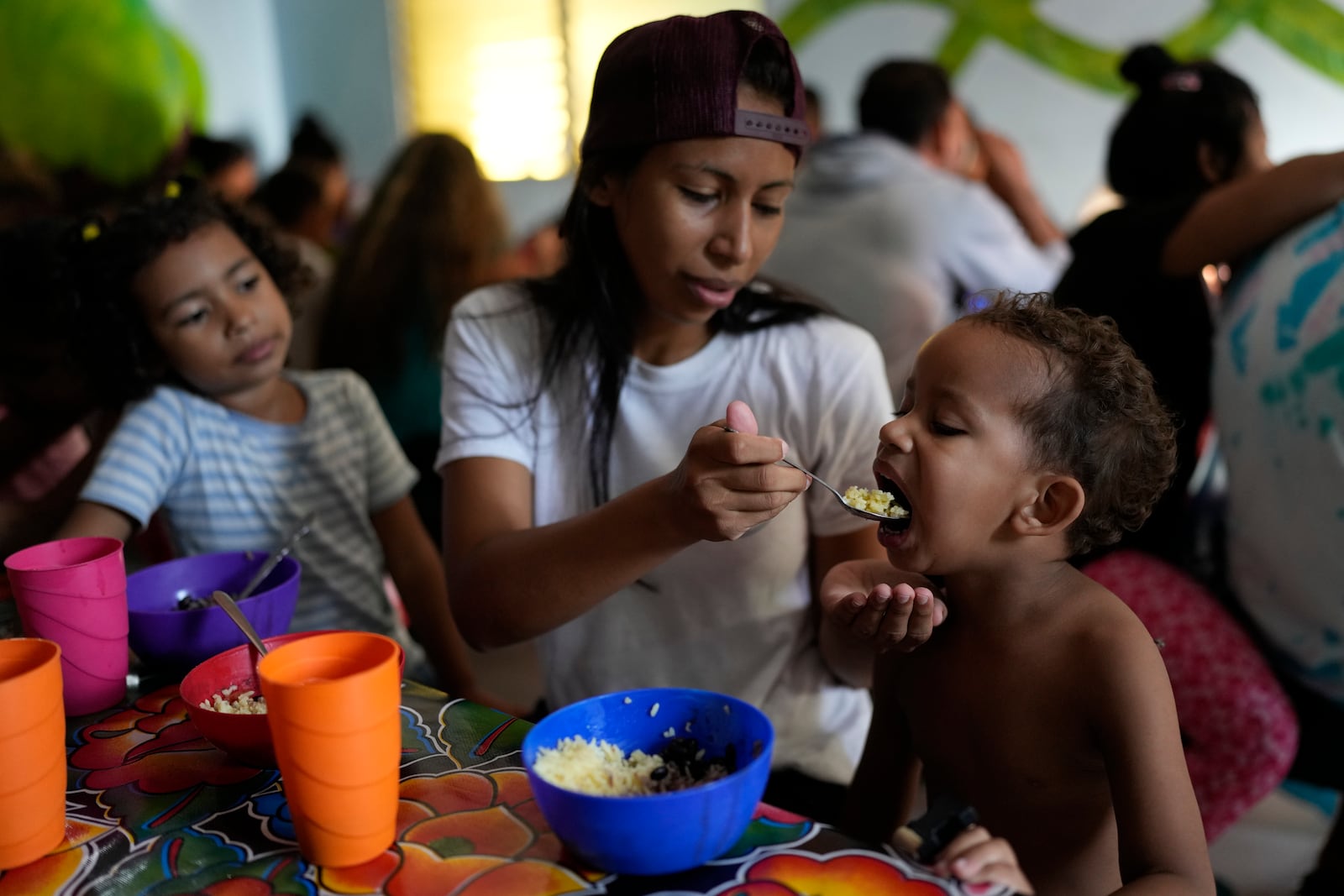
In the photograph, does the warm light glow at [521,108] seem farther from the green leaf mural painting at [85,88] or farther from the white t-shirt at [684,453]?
the white t-shirt at [684,453]

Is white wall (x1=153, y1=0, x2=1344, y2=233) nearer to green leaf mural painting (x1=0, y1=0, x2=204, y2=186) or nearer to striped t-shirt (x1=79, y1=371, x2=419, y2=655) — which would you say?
green leaf mural painting (x1=0, y1=0, x2=204, y2=186)

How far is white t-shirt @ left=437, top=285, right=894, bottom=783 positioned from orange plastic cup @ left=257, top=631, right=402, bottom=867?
0.58m

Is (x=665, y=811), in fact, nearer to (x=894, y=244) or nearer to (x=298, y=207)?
(x=894, y=244)

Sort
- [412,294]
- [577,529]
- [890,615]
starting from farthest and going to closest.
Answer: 1. [412,294]
2. [577,529]
3. [890,615]

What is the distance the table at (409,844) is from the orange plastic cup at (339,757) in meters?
0.03

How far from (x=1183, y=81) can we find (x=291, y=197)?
2.88 meters

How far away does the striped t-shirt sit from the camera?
5.06 feet

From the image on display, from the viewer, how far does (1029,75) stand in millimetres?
4926

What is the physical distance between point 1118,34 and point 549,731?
4.93 m

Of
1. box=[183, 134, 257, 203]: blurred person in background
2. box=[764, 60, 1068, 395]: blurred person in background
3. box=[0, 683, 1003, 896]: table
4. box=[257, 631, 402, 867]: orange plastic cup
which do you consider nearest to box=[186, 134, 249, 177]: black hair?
box=[183, 134, 257, 203]: blurred person in background

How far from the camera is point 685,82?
3.68 feet

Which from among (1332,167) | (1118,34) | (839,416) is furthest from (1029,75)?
(839,416)

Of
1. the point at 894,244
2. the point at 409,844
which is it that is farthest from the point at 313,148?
the point at 409,844

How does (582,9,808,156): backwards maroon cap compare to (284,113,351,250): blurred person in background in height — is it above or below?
above
